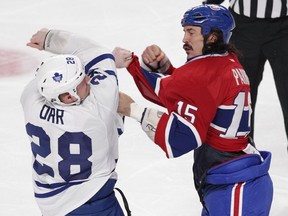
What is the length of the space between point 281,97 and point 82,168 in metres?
1.64

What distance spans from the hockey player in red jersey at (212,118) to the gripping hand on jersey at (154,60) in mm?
147

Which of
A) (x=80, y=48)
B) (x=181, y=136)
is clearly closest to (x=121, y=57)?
(x=80, y=48)

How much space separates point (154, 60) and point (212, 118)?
1.46 ft

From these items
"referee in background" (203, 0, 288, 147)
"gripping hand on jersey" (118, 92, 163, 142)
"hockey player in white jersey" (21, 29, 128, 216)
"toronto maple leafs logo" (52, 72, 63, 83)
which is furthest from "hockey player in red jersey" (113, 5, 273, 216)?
"referee in background" (203, 0, 288, 147)

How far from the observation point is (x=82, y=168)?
2.57m

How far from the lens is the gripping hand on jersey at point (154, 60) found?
2.92m

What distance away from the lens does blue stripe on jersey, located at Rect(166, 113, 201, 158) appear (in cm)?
257

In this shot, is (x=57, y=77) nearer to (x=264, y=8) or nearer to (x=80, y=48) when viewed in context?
(x=80, y=48)

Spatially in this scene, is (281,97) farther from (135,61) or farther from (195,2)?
(195,2)

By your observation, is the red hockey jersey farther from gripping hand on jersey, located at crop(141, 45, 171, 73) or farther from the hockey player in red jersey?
gripping hand on jersey, located at crop(141, 45, 171, 73)

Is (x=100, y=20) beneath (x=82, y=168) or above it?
beneath

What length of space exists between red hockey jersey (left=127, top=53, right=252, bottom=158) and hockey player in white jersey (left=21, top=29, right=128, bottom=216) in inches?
8.1

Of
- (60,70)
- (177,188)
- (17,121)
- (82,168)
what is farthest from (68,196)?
(17,121)

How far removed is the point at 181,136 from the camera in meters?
2.58
